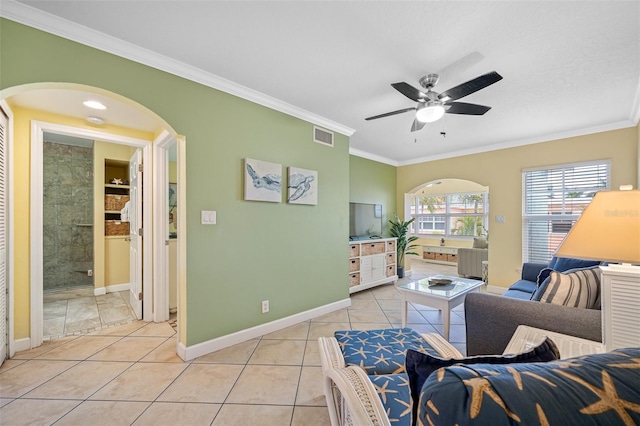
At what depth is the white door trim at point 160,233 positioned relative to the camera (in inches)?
120

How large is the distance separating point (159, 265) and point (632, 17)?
4524 millimetres

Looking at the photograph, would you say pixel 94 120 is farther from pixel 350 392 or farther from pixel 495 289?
pixel 495 289

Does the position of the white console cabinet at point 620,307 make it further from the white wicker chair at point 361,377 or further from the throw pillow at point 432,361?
the throw pillow at point 432,361

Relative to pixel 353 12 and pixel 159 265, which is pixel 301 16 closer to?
pixel 353 12

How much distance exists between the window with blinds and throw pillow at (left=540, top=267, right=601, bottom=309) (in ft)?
9.35

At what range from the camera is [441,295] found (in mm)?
2477

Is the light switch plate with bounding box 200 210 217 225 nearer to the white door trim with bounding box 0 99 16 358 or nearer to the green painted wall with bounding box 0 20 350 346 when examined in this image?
the green painted wall with bounding box 0 20 350 346

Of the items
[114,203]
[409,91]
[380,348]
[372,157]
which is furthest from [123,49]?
[372,157]

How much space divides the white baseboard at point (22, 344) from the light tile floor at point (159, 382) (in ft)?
0.30

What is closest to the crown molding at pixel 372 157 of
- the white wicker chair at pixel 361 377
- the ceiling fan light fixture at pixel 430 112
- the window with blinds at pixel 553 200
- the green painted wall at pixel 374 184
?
the green painted wall at pixel 374 184

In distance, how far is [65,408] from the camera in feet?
5.47

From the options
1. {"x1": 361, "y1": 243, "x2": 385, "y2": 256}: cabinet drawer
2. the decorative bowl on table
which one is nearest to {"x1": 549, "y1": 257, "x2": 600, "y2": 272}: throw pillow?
the decorative bowl on table

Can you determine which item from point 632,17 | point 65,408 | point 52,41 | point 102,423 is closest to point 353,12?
point 632,17

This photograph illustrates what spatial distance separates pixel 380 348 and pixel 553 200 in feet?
13.5
